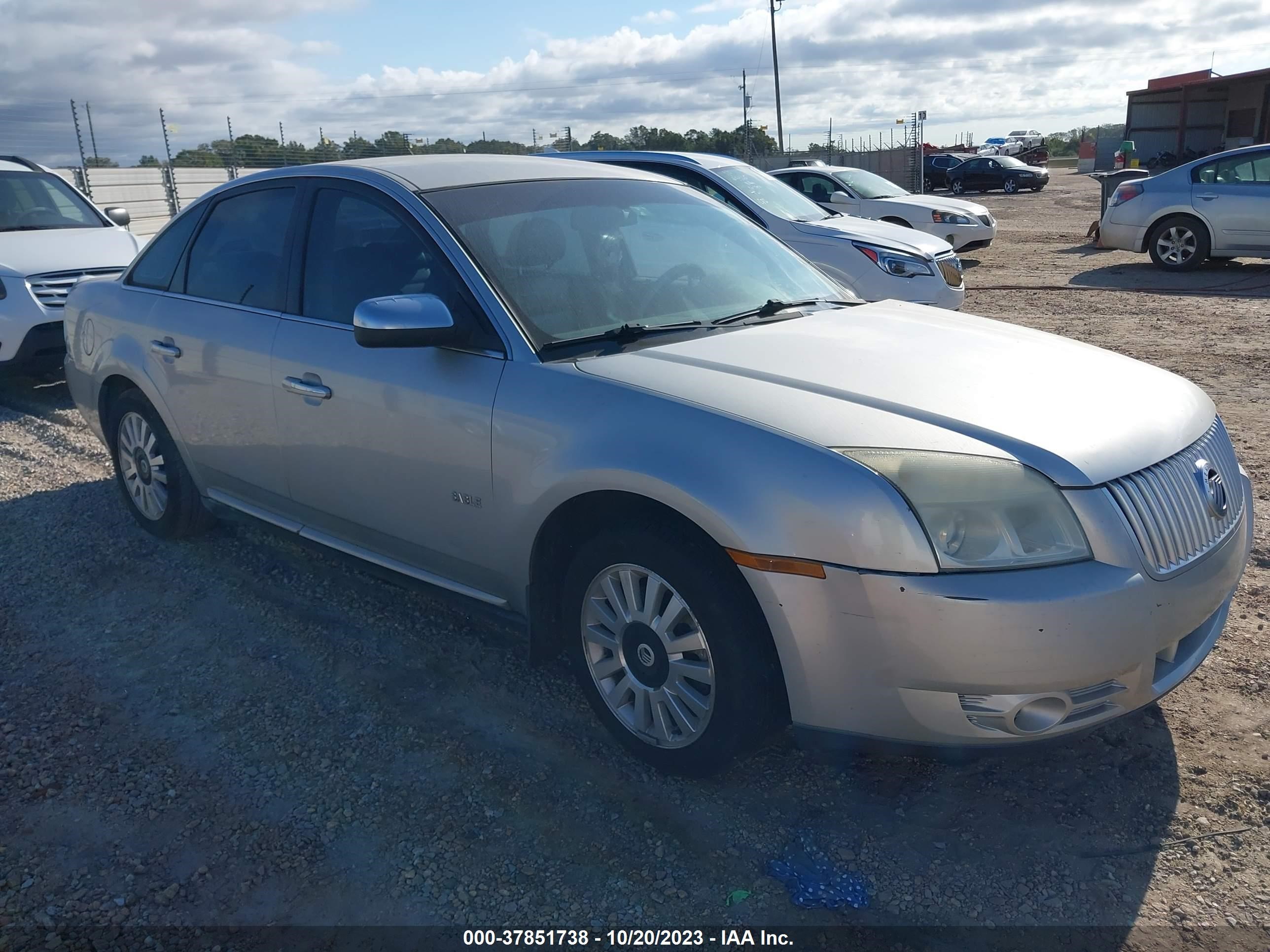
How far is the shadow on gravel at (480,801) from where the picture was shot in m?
2.58

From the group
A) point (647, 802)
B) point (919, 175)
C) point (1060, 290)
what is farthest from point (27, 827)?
point (919, 175)

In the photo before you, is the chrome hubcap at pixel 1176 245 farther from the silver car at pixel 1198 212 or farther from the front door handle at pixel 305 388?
the front door handle at pixel 305 388

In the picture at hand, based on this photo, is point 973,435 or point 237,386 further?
point 237,386

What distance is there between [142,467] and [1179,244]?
1261 centimetres

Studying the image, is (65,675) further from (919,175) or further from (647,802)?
(919,175)

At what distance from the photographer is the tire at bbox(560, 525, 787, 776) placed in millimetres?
2672

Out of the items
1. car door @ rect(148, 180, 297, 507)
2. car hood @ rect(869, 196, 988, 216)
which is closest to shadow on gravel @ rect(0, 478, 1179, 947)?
car door @ rect(148, 180, 297, 507)

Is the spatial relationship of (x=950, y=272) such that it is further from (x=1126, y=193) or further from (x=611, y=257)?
(x=611, y=257)

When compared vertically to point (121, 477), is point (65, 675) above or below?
below

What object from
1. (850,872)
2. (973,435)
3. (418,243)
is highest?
(418,243)

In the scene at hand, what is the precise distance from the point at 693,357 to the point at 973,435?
0.90 meters

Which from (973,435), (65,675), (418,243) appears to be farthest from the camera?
(65,675)

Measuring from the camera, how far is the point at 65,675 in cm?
377

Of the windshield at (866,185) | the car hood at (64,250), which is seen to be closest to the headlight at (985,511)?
the car hood at (64,250)
